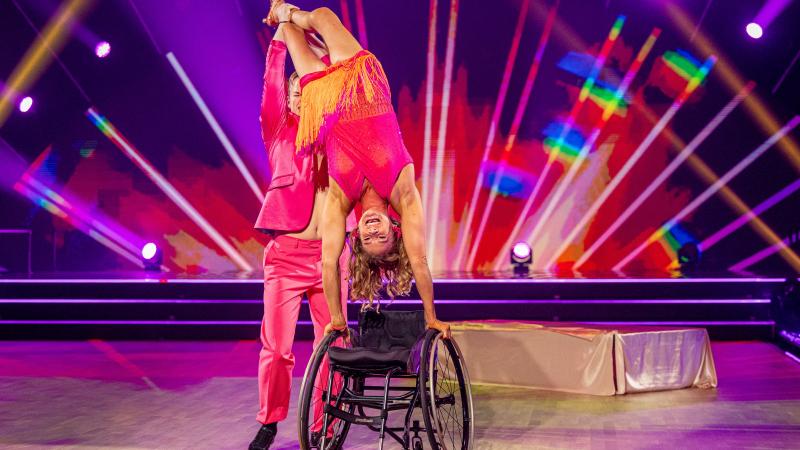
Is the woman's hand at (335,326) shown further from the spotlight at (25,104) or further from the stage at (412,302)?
the spotlight at (25,104)

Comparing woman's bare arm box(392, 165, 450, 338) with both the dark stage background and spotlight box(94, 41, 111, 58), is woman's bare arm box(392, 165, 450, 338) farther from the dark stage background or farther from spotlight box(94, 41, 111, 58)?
spotlight box(94, 41, 111, 58)

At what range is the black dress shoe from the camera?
11.0 feet

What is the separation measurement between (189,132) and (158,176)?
22.1 inches

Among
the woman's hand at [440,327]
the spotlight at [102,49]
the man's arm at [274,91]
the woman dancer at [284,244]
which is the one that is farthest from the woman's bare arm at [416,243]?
the spotlight at [102,49]

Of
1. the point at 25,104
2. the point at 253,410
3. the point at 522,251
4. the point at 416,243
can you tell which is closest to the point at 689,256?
the point at 522,251

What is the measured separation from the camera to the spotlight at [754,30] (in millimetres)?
7426

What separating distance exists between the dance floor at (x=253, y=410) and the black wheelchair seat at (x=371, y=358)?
0.87 m

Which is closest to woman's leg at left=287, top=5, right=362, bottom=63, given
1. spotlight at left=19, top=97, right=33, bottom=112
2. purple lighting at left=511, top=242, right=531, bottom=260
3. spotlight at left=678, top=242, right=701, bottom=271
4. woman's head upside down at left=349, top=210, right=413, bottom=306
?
woman's head upside down at left=349, top=210, right=413, bottom=306

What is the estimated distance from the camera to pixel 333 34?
317 cm

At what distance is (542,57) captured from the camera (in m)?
7.77

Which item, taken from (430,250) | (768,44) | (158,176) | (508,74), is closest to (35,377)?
Answer: (158,176)

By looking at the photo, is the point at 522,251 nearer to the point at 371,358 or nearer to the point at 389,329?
the point at 389,329

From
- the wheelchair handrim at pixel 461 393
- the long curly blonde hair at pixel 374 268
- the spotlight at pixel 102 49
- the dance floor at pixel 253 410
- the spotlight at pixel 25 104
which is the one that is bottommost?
the dance floor at pixel 253 410

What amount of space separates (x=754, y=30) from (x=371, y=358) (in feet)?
20.0
